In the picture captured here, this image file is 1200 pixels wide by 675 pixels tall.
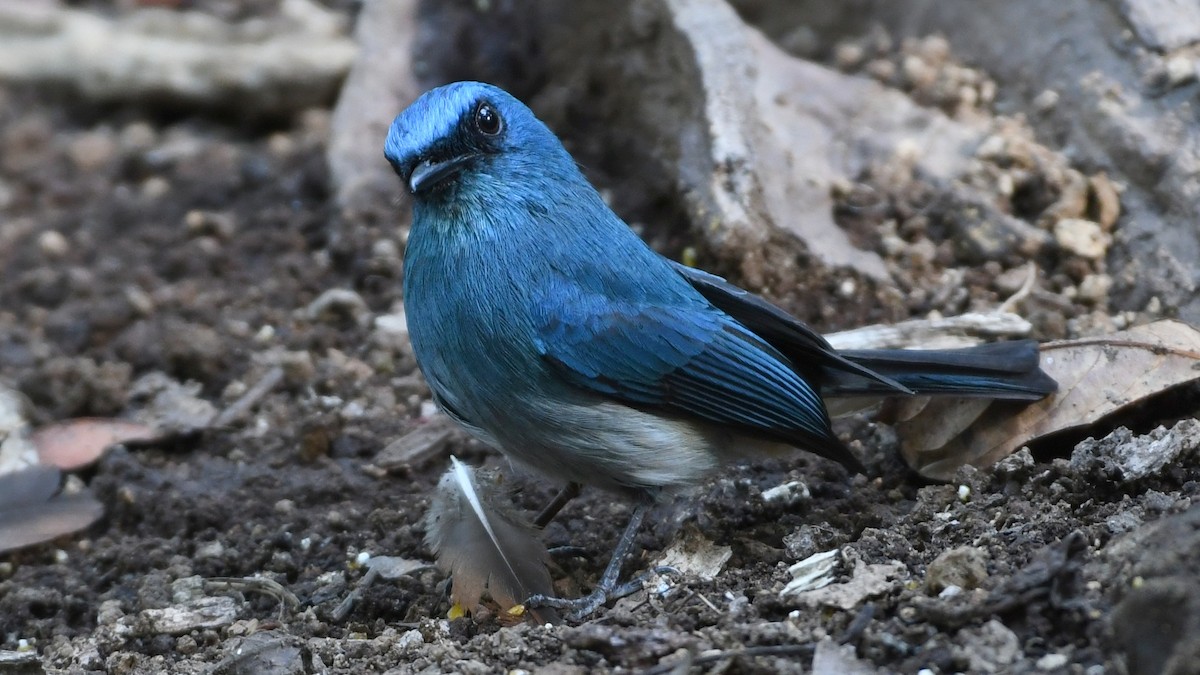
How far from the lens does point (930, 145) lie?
6281 mm

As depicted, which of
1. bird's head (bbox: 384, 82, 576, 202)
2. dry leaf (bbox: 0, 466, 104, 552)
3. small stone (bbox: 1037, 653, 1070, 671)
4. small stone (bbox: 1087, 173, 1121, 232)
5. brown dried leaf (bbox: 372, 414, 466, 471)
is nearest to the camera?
small stone (bbox: 1037, 653, 1070, 671)

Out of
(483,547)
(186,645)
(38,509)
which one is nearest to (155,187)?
(38,509)

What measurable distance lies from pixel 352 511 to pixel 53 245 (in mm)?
3109

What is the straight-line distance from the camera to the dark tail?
15.0 feet

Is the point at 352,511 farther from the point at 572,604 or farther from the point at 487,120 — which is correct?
the point at 487,120

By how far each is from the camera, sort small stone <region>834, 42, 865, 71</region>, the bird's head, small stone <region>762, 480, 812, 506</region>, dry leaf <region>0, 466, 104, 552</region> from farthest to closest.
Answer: small stone <region>834, 42, 865, 71</region>, dry leaf <region>0, 466, 104, 552</region>, small stone <region>762, 480, 812, 506</region>, the bird's head

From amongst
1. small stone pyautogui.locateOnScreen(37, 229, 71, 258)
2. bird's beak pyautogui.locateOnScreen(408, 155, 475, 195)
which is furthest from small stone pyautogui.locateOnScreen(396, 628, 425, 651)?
small stone pyautogui.locateOnScreen(37, 229, 71, 258)

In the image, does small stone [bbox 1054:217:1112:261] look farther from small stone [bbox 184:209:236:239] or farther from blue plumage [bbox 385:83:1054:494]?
small stone [bbox 184:209:236:239]

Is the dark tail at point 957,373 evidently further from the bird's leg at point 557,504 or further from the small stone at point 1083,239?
the small stone at point 1083,239

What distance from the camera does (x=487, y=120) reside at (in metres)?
4.40

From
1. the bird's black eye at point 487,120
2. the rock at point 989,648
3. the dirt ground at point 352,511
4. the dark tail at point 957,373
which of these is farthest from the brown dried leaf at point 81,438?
the rock at point 989,648

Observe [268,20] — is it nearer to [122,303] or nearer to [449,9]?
[449,9]

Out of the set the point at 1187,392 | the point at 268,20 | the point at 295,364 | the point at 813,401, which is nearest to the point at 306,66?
the point at 268,20

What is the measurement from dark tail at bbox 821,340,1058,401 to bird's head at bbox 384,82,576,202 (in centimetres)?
128
